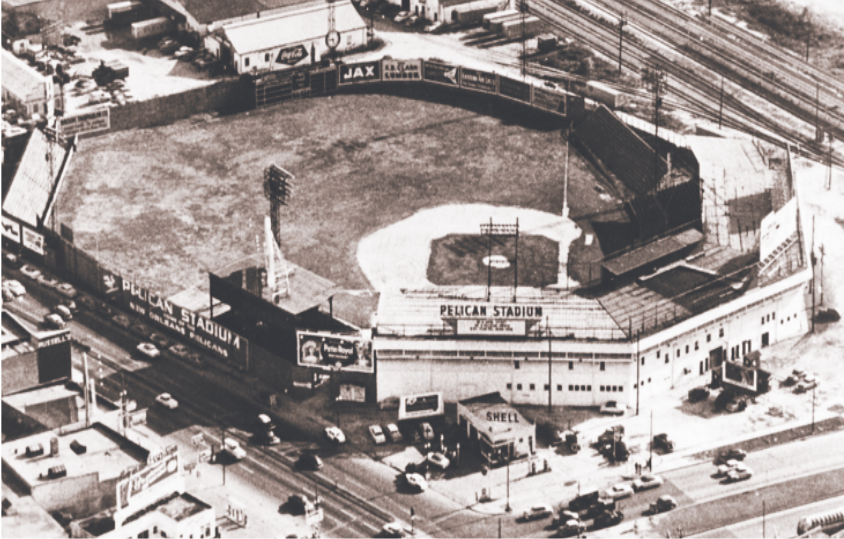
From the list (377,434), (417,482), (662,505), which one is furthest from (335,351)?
(662,505)

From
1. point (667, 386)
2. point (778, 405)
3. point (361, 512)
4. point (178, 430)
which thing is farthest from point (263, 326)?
point (778, 405)

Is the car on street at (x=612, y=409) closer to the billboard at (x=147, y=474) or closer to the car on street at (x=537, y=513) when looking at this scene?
the car on street at (x=537, y=513)

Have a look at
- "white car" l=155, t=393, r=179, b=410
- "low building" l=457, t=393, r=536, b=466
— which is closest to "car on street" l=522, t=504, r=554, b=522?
"low building" l=457, t=393, r=536, b=466

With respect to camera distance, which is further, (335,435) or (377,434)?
(377,434)

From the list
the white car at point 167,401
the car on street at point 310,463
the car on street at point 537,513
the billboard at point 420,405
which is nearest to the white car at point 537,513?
the car on street at point 537,513

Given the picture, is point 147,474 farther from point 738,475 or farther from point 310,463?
point 738,475

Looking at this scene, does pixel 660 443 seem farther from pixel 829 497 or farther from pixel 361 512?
pixel 361 512

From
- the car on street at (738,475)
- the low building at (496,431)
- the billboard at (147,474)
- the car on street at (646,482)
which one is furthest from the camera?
the low building at (496,431)

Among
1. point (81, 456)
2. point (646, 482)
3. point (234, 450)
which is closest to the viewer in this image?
point (81, 456)
